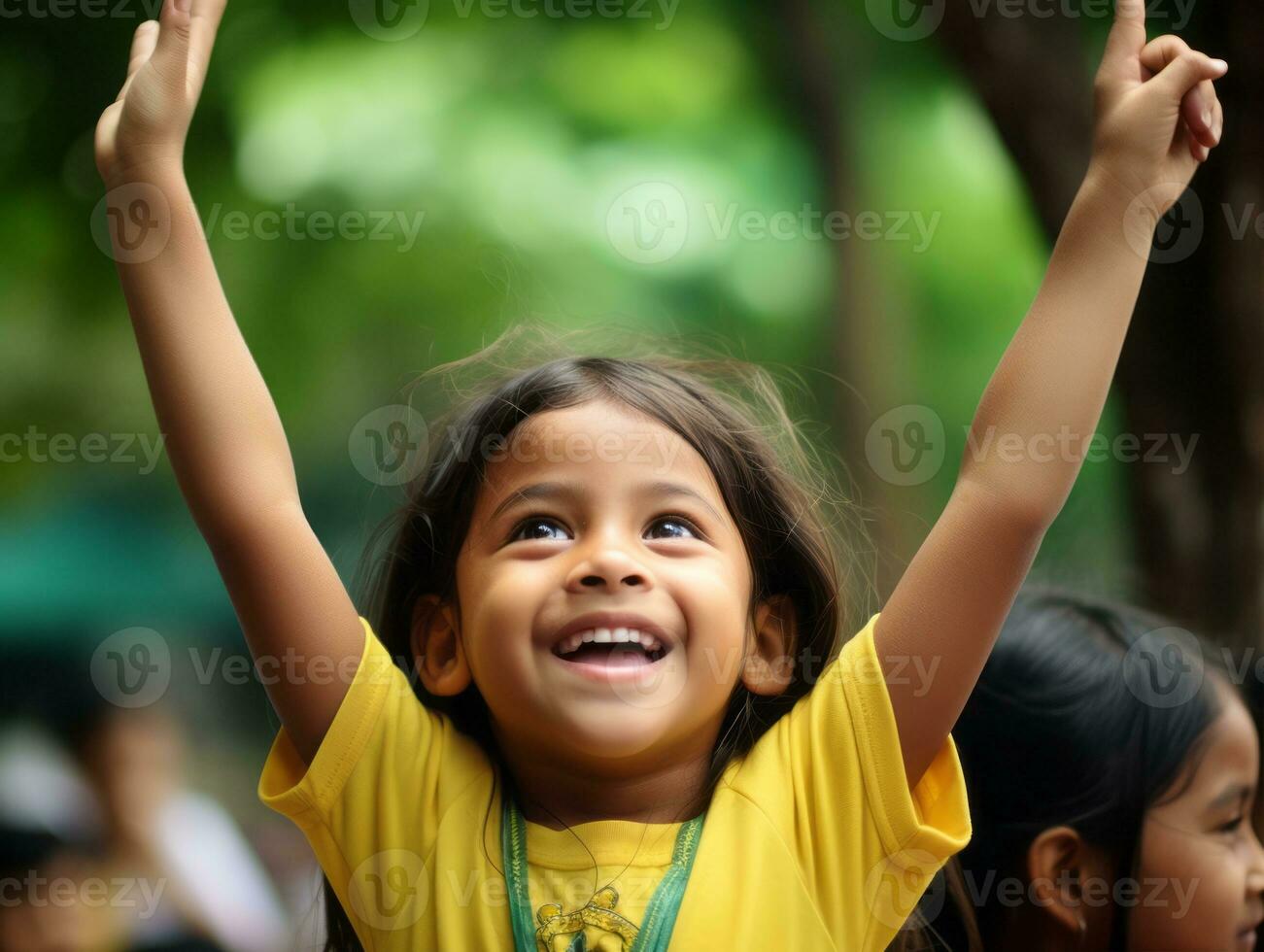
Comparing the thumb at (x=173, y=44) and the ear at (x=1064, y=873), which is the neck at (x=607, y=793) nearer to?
the ear at (x=1064, y=873)

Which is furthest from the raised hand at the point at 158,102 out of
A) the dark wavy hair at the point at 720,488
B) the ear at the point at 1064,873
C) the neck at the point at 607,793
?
the ear at the point at 1064,873

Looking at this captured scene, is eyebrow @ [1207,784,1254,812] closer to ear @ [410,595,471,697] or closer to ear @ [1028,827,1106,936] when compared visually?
ear @ [1028,827,1106,936]

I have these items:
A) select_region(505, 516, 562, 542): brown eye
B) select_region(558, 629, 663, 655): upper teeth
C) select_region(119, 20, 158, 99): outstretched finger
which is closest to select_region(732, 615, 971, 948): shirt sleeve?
select_region(558, 629, 663, 655): upper teeth

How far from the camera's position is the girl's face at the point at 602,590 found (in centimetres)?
170

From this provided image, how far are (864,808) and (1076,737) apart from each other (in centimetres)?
74

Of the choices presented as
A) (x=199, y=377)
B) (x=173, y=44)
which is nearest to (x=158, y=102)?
(x=173, y=44)

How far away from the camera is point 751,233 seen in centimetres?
597

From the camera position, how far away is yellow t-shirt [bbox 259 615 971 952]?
169 cm

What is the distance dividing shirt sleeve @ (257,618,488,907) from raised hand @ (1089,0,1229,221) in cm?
109

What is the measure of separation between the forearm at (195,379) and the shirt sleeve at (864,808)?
2.40 feet

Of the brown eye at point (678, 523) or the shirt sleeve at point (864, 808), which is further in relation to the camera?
the brown eye at point (678, 523)

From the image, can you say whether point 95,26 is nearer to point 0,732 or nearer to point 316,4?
point 316,4

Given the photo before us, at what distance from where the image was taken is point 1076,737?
2301 mm

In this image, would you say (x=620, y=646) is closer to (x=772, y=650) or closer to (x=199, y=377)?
(x=772, y=650)
